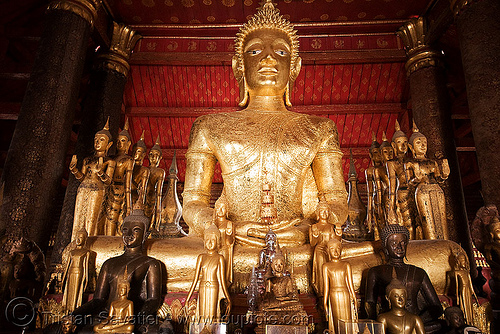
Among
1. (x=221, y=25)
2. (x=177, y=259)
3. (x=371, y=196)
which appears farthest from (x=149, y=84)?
(x=177, y=259)

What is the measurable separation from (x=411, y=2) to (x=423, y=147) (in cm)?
403

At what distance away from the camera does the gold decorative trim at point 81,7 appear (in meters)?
4.53

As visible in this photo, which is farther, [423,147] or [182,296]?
[423,147]

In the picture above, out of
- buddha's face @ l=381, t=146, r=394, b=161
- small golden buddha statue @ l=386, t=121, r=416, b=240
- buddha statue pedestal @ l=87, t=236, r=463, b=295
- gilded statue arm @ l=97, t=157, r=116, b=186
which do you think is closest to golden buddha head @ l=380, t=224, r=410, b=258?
buddha statue pedestal @ l=87, t=236, r=463, b=295

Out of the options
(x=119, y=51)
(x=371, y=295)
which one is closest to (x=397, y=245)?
(x=371, y=295)

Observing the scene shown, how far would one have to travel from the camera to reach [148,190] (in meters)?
3.64

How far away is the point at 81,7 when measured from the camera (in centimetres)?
463

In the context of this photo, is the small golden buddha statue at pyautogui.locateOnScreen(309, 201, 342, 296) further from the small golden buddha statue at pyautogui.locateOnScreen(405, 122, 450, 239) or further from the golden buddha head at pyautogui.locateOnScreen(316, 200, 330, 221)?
the small golden buddha statue at pyautogui.locateOnScreen(405, 122, 450, 239)

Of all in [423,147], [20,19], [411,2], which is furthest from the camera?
[20,19]

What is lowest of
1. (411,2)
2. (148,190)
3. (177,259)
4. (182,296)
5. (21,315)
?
(21,315)

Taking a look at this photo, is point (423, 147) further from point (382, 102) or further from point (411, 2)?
point (382, 102)

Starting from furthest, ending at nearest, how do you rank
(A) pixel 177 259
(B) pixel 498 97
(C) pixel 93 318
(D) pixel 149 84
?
(D) pixel 149 84
(B) pixel 498 97
(A) pixel 177 259
(C) pixel 93 318

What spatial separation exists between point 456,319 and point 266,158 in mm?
1590

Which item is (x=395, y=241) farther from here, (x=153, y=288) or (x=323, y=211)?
(x=153, y=288)
